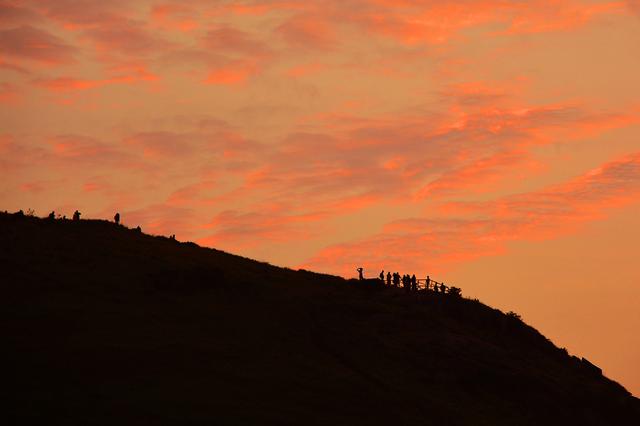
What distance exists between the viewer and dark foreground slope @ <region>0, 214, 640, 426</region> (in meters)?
56.9

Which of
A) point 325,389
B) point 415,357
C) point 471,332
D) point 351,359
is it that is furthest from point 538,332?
point 325,389

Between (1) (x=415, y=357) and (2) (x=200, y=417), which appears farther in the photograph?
(1) (x=415, y=357)

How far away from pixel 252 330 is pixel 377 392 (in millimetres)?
12187

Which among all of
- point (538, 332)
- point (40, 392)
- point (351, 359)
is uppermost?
point (538, 332)

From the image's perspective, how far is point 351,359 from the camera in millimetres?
72812

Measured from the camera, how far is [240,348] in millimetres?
68312

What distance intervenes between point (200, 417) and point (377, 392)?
51.9 feet

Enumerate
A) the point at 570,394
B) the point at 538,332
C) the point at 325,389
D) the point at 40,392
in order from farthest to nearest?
1. the point at 538,332
2. the point at 570,394
3. the point at 325,389
4. the point at 40,392

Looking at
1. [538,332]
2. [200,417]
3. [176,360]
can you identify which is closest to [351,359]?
[176,360]

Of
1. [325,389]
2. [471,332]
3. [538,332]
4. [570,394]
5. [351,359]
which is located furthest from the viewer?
[538,332]

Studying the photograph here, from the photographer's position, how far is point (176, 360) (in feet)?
208

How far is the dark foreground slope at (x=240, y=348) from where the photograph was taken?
187 feet

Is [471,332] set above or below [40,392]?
above

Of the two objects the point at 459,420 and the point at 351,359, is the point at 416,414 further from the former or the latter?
the point at 351,359
